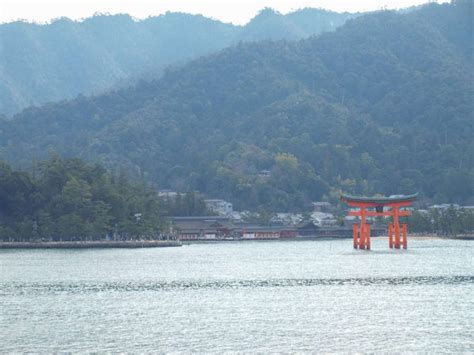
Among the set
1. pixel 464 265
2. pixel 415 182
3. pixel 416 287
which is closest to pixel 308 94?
pixel 415 182

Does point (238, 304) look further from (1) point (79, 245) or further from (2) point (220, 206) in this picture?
(2) point (220, 206)

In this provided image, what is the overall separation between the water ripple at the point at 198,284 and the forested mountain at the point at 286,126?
3109 inches

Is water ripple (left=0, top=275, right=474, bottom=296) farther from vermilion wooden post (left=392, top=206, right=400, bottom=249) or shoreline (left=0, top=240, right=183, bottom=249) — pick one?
shoreline (left=0, top=240, right=183, bottom=249)

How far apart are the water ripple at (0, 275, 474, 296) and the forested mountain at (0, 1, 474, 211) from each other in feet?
259

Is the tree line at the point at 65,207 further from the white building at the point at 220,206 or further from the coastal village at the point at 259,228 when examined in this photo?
the white building at the point at 220,206

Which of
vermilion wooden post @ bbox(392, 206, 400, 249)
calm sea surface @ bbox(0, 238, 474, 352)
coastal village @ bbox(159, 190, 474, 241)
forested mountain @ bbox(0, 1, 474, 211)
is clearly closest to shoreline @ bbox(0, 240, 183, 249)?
calm sea surface @ bbox(0, 238, 474, 352)

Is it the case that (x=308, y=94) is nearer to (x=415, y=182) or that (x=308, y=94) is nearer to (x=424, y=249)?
(x=415, y=182)

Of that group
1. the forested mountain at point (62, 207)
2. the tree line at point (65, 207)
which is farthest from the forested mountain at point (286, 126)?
the forested mountain at point (62, 207)

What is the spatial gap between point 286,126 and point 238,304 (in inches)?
4801

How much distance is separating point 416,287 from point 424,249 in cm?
3253

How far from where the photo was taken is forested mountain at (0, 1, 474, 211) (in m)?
142

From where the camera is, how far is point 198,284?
166ft

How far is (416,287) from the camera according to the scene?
1865 inches

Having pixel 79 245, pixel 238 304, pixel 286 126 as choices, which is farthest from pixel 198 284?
pixel 286 126
